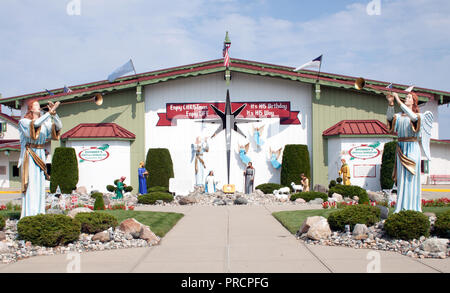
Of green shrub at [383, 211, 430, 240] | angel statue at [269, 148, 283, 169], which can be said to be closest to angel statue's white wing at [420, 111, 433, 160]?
green shrub at [383, 211, 430, 240]

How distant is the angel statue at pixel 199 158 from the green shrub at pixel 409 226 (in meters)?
15.6

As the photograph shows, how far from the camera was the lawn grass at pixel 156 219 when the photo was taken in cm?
1192

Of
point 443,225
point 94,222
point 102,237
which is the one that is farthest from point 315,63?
point 102,237

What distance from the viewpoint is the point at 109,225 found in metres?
11.0

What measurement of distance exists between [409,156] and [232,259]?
18.4 ft

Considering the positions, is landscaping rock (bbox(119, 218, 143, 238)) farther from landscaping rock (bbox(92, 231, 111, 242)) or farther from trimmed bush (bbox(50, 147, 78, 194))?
trimmed bush (bbox(50, 147, 78, 194))

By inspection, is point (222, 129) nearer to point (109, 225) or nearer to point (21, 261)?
point (109, 225)

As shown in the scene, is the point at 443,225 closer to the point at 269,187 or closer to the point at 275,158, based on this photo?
the point at 269,187

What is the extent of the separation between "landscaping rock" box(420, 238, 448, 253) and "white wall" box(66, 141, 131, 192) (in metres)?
18.2

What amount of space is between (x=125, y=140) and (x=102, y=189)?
9.92 feet

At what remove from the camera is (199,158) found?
24.5 metres

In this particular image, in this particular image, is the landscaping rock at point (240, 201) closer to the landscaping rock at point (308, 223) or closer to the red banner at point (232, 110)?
the red banner at point (232, 110)

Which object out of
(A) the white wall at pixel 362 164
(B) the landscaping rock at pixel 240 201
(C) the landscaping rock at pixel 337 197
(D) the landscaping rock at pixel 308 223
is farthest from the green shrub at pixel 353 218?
→ (A) the white wall at pixel 362 164
